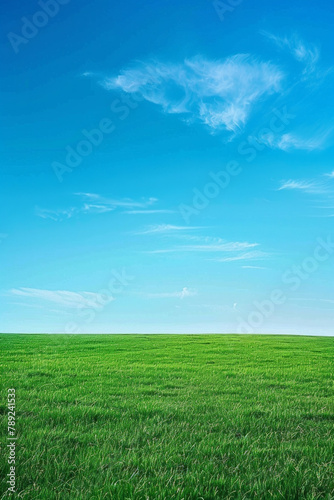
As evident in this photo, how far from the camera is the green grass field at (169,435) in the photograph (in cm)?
498

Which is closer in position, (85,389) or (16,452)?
(16,452)

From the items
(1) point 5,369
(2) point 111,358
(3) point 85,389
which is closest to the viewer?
(3) point 85,389

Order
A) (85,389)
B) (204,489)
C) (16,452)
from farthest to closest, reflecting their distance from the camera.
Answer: (85,389) → (16,452) → (204,489)

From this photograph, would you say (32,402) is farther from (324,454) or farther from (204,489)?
(324,454)

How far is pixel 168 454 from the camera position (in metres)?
5.96

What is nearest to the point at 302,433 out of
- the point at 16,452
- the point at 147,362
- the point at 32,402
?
the point at 16,452

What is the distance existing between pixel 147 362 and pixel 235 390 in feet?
23.8

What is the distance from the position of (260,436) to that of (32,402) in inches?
220

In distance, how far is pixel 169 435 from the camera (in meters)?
6.91

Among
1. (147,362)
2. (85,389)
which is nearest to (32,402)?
(85,389)

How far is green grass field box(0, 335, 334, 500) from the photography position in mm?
4980

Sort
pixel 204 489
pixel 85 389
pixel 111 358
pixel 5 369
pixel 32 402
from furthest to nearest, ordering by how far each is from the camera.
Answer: pixel 111 358
pixel 5 369
pixel 85 389
pixel 32 402
pixel 204 489

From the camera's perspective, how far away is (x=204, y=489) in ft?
16.0

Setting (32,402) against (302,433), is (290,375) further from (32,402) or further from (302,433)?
(32,402)
